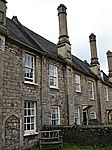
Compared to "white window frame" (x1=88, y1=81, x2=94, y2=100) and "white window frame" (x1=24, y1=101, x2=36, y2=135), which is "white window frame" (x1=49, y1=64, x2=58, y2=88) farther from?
"white window frame" (x1=88, y1=81, x2=94, y2=100)

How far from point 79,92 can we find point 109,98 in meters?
10.5

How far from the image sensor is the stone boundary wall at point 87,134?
11328 millimetres

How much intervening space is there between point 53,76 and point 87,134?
527cm

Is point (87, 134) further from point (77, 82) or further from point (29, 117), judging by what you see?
point (77, 82)

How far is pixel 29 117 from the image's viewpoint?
40.7 ft

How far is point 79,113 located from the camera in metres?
18.5

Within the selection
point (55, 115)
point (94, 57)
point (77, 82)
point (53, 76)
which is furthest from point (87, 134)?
point (94, 57)

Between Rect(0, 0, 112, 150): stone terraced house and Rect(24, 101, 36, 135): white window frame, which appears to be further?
Rect(24, 101, 36, 135): white window frame

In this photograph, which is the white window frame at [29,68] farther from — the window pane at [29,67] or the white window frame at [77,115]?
the white window frame at [77,115]

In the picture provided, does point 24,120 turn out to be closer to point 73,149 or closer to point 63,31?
point 73,149

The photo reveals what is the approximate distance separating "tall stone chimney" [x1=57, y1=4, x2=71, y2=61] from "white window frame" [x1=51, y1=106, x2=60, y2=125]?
4818 mm

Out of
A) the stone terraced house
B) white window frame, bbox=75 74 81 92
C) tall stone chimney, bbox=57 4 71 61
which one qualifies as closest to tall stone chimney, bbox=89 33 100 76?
the stone terraced house

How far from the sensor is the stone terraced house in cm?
1077

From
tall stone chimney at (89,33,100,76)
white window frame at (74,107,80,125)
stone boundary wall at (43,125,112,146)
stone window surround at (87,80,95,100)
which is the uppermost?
tall stone chimney at (89,33,100,76)
